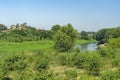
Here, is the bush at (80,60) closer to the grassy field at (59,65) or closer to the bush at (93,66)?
the grassy field at (59,65)

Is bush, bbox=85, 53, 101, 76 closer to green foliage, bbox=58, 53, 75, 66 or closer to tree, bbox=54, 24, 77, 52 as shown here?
green foliage, bbox=58, 53, 75, 66

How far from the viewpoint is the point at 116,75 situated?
693 inches

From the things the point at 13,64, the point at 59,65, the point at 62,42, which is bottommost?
the point at 59,65

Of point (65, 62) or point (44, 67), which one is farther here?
point (65, 62)

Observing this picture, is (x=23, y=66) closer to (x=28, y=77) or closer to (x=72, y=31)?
(x=28, y=77)

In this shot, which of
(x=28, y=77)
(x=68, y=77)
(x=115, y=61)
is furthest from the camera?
(x=115, y=61)

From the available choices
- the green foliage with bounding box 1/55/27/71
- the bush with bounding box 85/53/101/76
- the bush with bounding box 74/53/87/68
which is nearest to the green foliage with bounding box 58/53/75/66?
the bush with bounding box 74/53/87/68

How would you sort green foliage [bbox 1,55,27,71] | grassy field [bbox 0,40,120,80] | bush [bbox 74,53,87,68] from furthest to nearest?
1. bush [bbox 74,53,87,68]
2. green foliage [bbox 1,55,27,71]
3. grassy field [bbox 0,40,120,80]

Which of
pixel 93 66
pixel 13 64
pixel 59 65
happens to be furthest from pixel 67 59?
pixel 13 64

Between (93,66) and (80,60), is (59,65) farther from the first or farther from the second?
(93,66)

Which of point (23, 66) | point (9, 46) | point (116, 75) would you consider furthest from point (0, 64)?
point (9, 46)

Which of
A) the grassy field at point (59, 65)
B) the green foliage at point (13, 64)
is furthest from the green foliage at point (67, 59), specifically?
the green foliage at point (13, 64)

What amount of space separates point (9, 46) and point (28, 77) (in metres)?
35.2

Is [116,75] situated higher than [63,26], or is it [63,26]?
[63,26]
